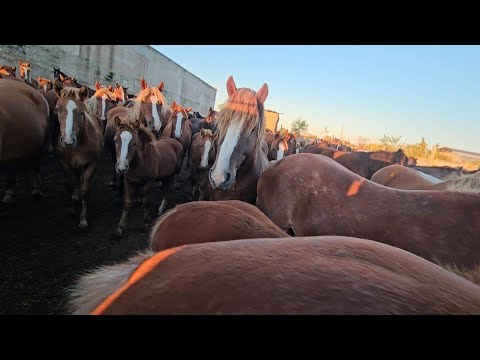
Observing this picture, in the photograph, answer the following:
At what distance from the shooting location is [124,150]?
4781mm

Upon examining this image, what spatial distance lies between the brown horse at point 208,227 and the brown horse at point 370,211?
38.9 inches

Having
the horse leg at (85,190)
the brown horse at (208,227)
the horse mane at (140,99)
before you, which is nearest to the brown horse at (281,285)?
the brown horse at (208,227)

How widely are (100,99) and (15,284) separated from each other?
22.2 feet

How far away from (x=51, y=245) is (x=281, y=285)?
4634 millimetres

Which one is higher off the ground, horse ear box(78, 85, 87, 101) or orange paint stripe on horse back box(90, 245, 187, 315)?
horse ear box(78, 85, 87, 101)

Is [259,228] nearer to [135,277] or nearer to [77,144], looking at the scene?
[135,277]

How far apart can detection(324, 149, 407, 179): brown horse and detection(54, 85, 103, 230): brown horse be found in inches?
304

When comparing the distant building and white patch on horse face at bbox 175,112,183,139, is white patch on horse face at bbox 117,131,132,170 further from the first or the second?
the distant building

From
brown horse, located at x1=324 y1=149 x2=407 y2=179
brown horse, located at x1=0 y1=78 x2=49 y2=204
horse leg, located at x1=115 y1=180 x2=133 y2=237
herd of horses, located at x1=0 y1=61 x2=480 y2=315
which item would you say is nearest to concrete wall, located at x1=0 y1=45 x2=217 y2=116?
brown horse, located at x1=0 y1=78 x2=49 y2=204

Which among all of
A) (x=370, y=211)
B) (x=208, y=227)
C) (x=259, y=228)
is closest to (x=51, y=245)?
(x=208, y=227)

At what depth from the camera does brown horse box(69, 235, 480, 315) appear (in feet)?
2.02

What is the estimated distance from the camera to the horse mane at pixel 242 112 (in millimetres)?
2959
